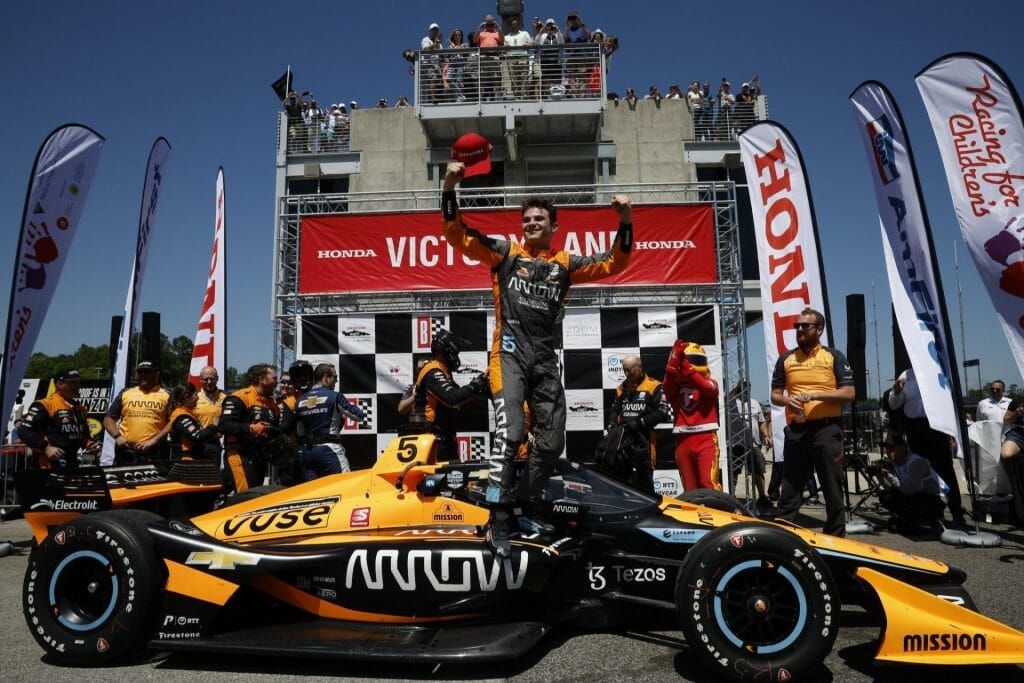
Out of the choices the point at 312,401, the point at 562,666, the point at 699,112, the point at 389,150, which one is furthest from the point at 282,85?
the point at 562,666

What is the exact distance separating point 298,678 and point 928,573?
272 cm

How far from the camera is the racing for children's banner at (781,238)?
6711mm

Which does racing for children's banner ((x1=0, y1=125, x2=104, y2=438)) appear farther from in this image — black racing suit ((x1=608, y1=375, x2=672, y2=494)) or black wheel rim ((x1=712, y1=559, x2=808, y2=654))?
black wheel rim ((x1=712, y1=559, x2=808, y2=654))

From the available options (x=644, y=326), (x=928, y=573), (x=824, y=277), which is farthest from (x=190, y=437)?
(x=824, y=277)

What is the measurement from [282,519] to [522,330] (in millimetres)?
1575

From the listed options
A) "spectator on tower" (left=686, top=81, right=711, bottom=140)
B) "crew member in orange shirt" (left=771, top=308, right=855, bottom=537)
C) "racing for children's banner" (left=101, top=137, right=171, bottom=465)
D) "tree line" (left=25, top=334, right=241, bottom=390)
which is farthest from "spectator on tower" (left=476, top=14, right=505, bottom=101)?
"tree line" (left=25, top=334, right=241, bottom=390)

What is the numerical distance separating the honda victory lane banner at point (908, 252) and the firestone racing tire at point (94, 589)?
5.88 metres

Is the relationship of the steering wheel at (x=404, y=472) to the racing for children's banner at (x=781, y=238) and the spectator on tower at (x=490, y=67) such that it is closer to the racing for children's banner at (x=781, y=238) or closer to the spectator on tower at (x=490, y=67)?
the racing for children's banner at (x=781, y=238)

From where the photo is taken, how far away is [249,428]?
18.5 ft

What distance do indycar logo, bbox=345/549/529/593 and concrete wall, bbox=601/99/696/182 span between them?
14501 millimetres

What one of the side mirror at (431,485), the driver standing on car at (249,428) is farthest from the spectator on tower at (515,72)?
the side mirror at (431,485)

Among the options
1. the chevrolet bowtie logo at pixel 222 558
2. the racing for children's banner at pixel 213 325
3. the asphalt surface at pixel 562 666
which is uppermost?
the racing for children's banner at pixel 213 325

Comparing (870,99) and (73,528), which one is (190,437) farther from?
(870,99)

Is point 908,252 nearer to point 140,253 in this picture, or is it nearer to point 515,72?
point 140,253
